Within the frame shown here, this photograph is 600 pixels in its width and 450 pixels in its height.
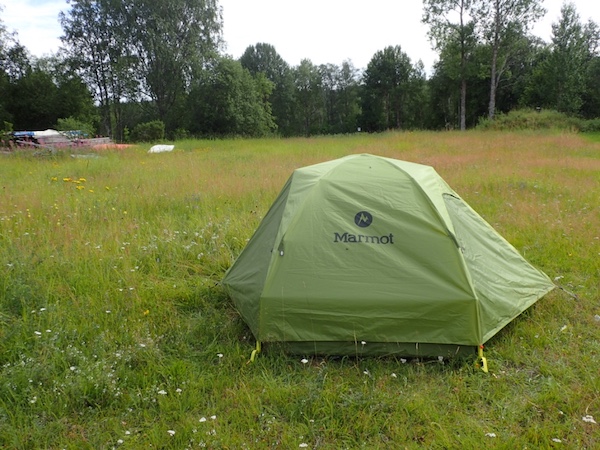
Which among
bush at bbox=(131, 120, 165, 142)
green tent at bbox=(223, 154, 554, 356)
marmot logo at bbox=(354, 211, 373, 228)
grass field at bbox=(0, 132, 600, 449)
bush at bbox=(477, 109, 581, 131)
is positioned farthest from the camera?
bush at bbox=(131, 120, 165, 142)

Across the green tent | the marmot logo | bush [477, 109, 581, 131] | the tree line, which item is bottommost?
the green tent

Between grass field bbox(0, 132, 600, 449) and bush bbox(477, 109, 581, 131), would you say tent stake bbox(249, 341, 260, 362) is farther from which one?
bush bbox(477, 109, 581, 131)

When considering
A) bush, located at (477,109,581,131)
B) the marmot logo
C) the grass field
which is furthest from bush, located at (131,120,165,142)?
the marmot logo

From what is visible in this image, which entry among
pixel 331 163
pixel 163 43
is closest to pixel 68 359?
pixel 331 163

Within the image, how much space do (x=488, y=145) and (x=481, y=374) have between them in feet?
45.4

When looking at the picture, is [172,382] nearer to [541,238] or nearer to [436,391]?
[436,391]

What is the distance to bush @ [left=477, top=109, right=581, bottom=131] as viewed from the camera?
21500 millimetres

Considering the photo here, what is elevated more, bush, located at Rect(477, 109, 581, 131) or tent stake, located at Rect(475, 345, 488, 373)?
bush, located at Rect(477, 109, 581, 131)

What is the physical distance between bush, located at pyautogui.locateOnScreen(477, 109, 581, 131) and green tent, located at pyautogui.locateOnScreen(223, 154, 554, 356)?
20946mm

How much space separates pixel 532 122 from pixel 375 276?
75.4ft

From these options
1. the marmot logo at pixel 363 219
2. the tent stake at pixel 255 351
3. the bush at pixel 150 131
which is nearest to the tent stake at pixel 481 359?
the marmot logo at pixel 363 219

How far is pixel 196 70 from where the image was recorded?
3111cm

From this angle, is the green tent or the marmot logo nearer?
the green tent

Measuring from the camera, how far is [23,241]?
455 cm
